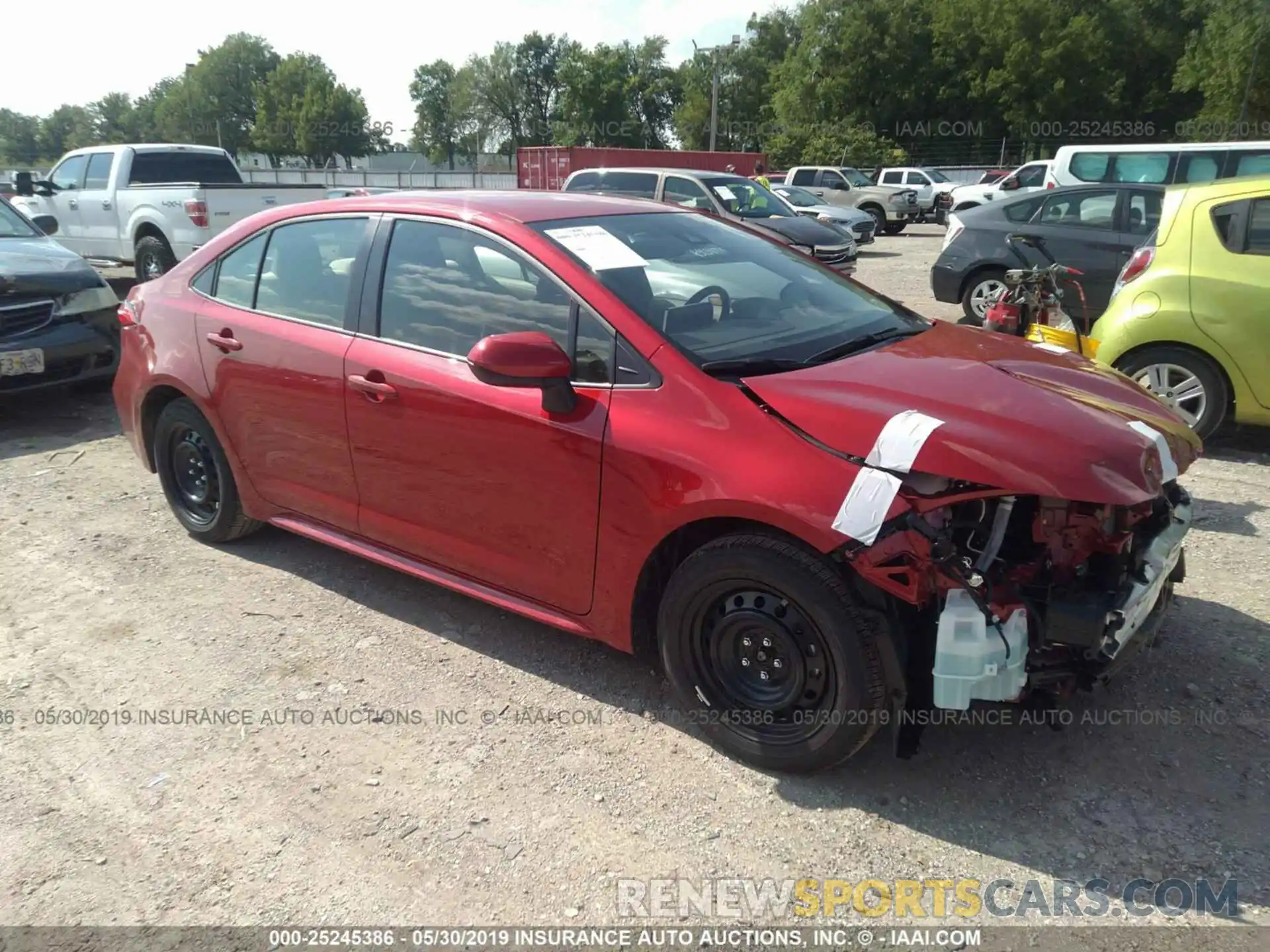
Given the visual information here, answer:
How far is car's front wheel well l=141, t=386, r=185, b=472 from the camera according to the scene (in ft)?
15.0

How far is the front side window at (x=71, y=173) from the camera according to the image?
492 inches

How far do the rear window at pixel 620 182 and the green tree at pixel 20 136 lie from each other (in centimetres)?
7073

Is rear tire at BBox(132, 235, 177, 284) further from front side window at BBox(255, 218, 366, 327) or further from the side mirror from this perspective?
the side mirror

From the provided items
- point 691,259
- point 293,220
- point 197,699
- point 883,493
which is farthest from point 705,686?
point 293,220

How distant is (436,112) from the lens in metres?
99.7

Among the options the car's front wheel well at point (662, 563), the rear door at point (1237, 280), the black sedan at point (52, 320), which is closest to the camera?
the car's front wheel well at point (662, 563)

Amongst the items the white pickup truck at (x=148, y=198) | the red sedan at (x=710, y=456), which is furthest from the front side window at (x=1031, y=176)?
the red sedan at (x=710, y=456)

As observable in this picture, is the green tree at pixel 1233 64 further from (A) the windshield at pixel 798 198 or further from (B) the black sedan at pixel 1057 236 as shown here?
(B) the black sedan at pixel 1057 236

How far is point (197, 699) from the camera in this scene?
3.42 metres

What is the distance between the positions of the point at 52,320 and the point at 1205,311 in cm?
775

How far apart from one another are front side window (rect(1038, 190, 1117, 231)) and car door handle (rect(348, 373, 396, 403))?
7.68 m

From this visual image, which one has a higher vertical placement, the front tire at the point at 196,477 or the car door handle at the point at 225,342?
the car door handle at the point at 225,342

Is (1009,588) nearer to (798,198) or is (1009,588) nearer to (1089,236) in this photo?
(1089,236)

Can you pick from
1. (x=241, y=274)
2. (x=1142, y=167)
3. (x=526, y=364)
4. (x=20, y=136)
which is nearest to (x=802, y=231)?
(x=1142, y=167)
